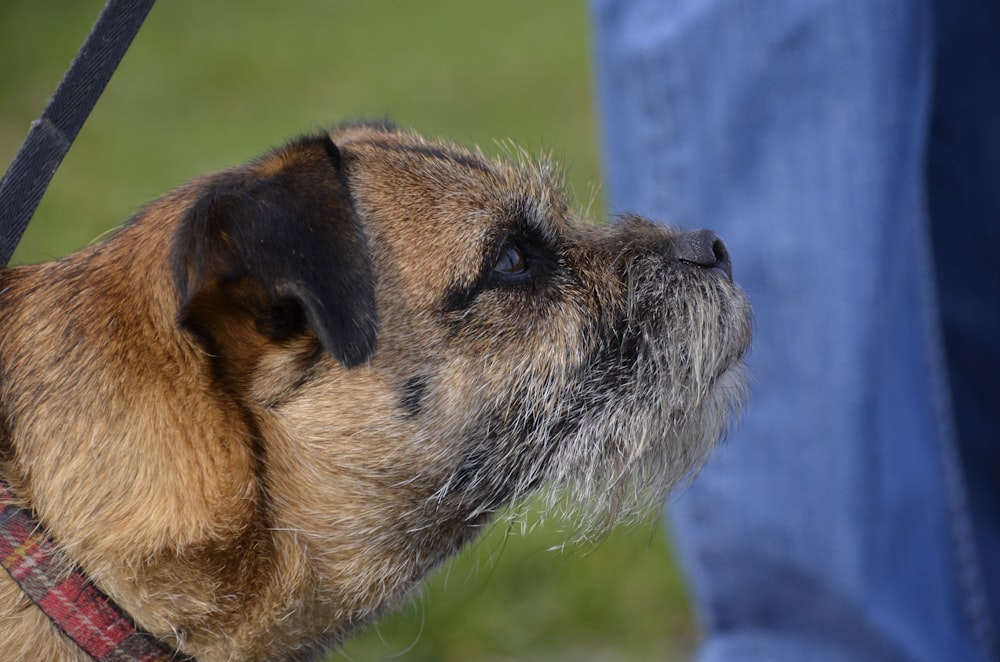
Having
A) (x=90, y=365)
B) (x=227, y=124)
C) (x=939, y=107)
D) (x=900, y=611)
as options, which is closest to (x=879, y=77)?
(x=939, y=107)

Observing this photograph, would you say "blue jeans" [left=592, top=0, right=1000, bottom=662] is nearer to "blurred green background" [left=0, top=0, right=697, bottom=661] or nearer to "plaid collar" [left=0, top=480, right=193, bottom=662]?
"blurred green background" [left=0, top=0, right=697, bottom=661]

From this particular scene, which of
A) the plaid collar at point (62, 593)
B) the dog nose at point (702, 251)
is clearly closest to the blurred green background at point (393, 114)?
the dog nose at point (702, 251)

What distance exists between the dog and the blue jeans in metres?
0.48

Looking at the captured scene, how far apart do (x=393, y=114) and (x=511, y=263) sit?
17.9 feet

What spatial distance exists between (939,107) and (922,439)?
0.92 meters

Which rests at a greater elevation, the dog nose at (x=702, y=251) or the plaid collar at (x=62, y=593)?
the dog nose at (x=702, y=251)

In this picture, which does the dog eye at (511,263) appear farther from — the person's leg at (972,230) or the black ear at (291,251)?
the person's leg at (972,230)

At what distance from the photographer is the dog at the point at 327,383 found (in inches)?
74.0

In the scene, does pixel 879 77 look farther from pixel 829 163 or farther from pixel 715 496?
pixel 715 496

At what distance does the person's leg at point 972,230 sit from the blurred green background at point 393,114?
3.43 ft

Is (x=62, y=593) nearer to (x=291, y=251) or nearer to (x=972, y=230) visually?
(x=291, y=251)

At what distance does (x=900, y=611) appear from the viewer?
9.36 feet

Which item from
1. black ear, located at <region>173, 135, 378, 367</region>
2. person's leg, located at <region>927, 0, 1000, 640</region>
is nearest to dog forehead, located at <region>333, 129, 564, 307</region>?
black ear, located at <region>173, 135, 378, 367</region>

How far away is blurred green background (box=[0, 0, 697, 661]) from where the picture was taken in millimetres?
3754
